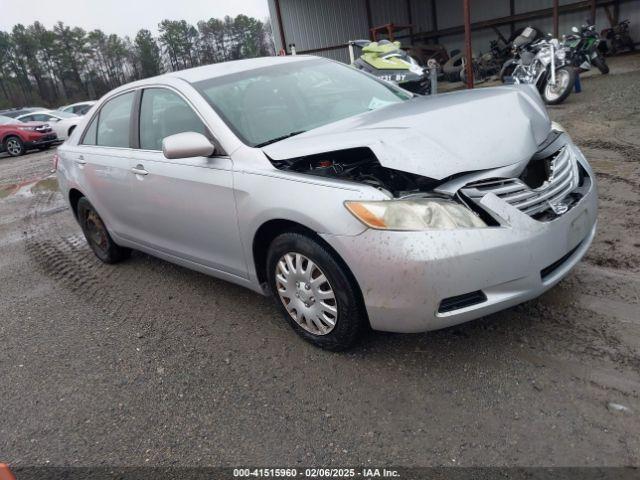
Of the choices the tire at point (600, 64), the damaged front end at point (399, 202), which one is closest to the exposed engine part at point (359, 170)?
the damaged front end at point (399, 202)

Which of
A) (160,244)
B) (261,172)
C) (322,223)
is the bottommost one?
(160,244)

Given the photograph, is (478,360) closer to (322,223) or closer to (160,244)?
(322,223)

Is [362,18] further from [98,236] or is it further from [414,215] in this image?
[414,215]

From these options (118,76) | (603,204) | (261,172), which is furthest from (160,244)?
(118,76)

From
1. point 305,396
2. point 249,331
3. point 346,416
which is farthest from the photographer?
point 249,331

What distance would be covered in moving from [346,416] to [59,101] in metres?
64.8

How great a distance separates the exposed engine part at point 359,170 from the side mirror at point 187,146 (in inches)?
18.4

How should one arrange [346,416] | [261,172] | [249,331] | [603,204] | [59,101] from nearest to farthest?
[346,416]
[261,172]
[249,331]
[603,204]
[59,101]

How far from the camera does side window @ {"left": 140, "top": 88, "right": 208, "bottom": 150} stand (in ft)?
11.8

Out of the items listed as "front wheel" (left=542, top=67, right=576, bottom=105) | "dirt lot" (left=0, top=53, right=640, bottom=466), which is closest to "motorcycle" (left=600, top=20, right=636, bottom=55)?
"front wheel" (left=542, top=67, right=576, bottom=105)

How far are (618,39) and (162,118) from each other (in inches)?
555

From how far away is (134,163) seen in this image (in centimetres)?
402

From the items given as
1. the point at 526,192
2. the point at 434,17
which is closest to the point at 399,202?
the point at 526,192

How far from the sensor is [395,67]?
9.14m
